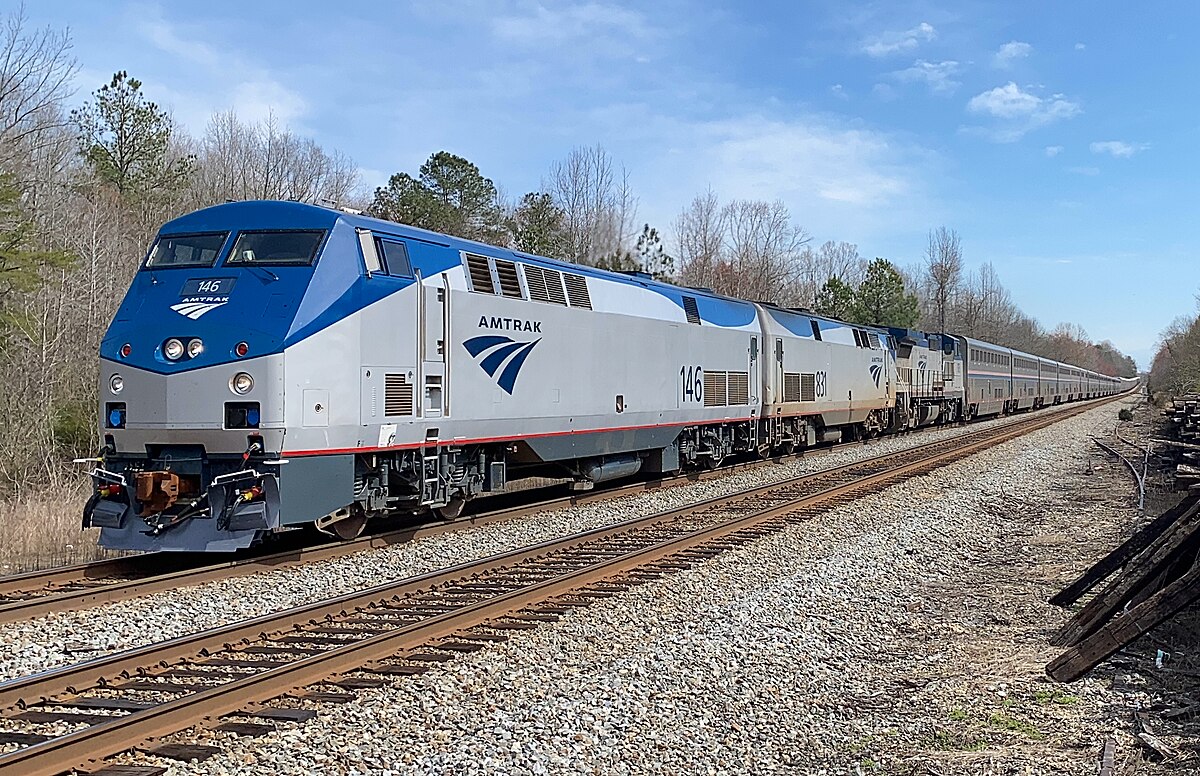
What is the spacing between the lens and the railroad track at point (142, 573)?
821cm

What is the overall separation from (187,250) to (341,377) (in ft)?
7.86

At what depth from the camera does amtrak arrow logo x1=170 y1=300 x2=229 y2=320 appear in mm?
9656

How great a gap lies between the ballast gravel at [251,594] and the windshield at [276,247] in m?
3.32

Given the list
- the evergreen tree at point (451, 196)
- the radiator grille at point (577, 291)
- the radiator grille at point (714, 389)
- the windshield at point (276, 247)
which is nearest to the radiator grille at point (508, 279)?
the radiator grille at point (577, 291)

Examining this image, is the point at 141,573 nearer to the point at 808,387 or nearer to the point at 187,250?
the point at 187,250

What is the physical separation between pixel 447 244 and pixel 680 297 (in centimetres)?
719

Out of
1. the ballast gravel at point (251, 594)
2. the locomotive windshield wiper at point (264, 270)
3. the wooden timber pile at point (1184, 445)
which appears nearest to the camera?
the ballast gravel at point (251, 594)

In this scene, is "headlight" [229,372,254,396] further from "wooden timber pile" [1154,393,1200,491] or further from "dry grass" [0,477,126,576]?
"wooden timber pile" [1154,393,1200,491]

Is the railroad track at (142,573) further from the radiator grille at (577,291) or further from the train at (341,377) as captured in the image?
the radiator grille at (577,291)

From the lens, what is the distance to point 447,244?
11.8 metres

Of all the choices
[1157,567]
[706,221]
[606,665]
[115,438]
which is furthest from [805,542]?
[706,221]

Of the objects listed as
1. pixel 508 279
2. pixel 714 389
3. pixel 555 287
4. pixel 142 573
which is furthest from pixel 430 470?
pixel 714 389

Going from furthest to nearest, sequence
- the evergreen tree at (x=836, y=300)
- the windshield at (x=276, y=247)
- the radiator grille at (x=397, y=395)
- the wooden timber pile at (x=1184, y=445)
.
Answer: the evergreen tree at (x=836, y=300) < the wooden timber pile at (x=1184, y=445) < the radiator grille at (x=397, y=395) < the windshield at (x=276, y=247)

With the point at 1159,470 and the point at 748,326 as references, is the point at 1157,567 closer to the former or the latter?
the point at 748,326
